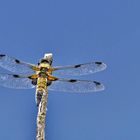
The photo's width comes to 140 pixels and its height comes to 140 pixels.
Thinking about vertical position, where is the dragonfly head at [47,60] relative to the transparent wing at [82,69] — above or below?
above

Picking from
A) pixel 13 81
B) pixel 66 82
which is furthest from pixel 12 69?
pixel 66 82

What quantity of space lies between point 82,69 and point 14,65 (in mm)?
1636

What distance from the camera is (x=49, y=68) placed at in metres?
15.8

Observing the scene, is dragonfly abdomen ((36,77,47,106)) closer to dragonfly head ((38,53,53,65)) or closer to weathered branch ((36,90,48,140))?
weathered branch ((36,90,48,140))

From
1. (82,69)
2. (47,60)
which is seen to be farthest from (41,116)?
(47,60)

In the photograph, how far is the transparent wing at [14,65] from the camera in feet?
47.5

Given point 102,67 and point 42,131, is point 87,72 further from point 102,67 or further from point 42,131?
point 42,131

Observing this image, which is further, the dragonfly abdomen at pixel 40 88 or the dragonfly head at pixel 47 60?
the dragonfly head at pixel 47 60

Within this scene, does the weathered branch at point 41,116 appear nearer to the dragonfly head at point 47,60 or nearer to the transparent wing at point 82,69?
the transparent wing at point 82,69

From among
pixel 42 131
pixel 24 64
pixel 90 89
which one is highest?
pixel 24 64

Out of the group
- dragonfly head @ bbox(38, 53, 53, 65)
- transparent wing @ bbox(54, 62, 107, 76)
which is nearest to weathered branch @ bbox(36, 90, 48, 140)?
transparent wing @ bbox(54, 62, 107, 76)

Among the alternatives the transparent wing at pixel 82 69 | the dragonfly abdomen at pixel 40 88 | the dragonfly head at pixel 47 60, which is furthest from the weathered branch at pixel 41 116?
the dragonfly head at pixel 47 60

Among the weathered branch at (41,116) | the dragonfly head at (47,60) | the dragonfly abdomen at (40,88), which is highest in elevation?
the dragonfly head at (47,60)

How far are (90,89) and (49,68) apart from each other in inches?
87.2
